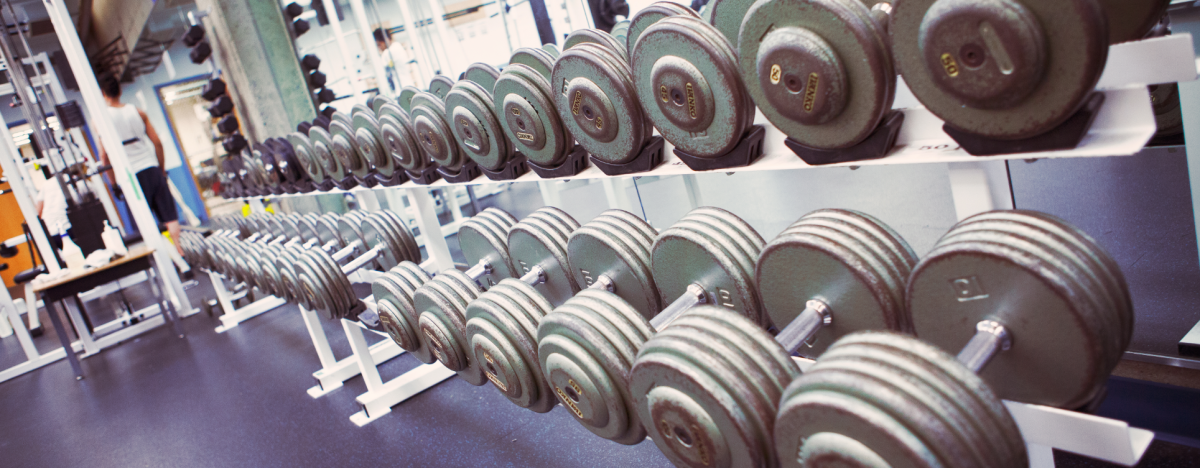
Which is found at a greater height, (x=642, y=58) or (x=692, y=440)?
(x=642, y=58)

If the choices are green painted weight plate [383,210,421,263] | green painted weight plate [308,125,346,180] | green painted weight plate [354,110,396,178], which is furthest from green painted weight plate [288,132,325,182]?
green painted weight plate [383,210,421,263]

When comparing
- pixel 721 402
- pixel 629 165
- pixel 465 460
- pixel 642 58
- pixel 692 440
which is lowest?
pixel 465 460

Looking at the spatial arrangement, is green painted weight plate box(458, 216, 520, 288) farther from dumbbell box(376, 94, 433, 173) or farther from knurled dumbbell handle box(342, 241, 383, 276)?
knurled dumbbell handle box(342, 241, 383, 276)

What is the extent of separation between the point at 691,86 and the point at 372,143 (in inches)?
66.0

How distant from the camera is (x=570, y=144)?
1747 mm

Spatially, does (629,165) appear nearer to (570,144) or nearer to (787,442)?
(570,144)

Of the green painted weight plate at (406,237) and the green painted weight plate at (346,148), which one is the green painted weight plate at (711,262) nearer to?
the green painted weight plate at (406,237)

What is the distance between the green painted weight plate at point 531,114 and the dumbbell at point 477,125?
9cm

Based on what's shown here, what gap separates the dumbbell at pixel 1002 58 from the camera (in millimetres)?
786

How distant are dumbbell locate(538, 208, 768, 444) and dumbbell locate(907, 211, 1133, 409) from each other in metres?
0.42

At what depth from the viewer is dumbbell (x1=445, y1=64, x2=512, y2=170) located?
1.87 meters

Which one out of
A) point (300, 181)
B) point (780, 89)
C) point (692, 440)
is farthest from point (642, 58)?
point (300, 181)

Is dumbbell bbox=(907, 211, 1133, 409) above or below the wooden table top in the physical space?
below

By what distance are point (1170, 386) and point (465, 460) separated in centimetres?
193
